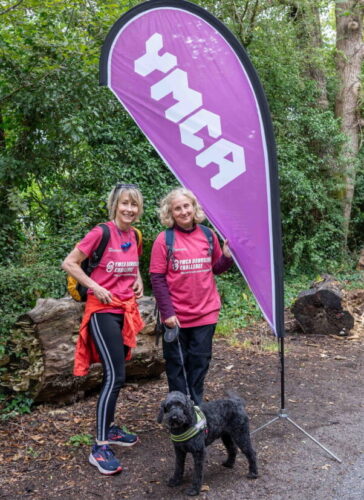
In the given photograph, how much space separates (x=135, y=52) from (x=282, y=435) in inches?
136

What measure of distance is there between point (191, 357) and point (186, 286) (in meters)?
0.57

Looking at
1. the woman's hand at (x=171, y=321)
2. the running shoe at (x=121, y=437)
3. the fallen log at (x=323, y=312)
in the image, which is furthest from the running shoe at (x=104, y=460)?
the fallen log at (x=323, y=312)

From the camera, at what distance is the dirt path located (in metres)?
3.54

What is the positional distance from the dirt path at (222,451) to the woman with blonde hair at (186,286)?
682 millimetres

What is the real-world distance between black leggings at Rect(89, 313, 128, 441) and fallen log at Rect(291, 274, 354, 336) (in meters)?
4.87

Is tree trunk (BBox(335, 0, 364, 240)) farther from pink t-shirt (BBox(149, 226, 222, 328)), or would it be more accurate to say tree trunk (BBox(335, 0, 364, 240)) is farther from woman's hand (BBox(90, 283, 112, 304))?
woman's hand (BBox(90, 283, 112, 304))

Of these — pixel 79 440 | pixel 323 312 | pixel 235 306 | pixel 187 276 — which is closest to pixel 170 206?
pixel 187 276

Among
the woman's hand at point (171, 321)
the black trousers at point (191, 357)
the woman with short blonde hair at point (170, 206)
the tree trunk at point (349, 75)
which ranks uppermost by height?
the tree trunk at point (349, 75)

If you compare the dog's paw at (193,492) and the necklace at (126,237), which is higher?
the necklace at (126,237)

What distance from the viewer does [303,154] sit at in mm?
12180

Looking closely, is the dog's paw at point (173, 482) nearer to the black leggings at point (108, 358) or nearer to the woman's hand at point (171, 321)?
the black leggings at point (108, 358)

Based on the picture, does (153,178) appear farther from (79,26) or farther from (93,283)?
(93,283)

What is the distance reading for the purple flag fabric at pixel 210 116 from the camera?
4066mm

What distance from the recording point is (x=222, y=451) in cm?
414
